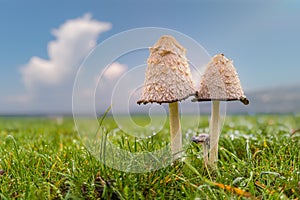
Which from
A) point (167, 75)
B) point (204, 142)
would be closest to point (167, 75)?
point (167, 75)

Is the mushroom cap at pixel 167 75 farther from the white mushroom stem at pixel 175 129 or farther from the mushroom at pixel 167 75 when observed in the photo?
the white mushroom stem at pixel 175 129

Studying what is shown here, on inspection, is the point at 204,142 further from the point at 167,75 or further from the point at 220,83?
the point at 167,75

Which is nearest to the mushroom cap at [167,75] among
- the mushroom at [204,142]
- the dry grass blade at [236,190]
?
the mushroom at [204,142]

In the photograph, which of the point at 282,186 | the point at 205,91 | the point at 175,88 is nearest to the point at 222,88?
the point at 205,91

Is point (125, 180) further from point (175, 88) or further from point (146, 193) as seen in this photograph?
point (175, 88)

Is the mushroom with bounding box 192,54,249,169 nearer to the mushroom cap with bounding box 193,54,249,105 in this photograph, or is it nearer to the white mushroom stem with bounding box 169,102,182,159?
the mushroom cap with bounding box 193,54,249,105

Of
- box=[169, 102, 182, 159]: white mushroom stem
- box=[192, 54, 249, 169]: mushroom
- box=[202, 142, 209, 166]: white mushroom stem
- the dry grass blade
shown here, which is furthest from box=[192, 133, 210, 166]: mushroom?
the dry grass blade
